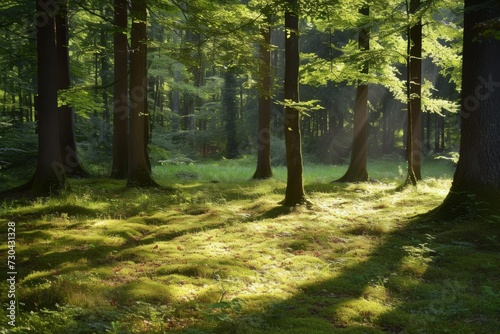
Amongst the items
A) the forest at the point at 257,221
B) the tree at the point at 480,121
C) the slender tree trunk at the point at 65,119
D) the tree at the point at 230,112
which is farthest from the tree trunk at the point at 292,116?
the tree at the point at 230,112

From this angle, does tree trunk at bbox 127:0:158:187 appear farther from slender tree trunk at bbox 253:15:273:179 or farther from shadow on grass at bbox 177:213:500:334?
shadow on grass at bbox 177:213:500:334

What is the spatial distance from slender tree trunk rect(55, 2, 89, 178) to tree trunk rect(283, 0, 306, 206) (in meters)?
9.10

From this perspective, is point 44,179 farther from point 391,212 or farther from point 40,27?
point 391,212

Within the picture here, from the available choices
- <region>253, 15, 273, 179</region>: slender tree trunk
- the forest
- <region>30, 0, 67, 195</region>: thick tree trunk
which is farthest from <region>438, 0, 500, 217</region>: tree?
<region>30, 0, 67, 195</region>: thick tree trunk

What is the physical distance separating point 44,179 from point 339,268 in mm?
8472

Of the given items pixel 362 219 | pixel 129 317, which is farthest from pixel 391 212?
pixel 129 317

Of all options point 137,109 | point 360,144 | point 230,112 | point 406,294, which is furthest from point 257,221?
point 230,112

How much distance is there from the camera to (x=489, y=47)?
8461mm

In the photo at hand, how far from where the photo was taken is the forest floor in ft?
14.1

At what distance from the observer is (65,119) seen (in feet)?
53.0

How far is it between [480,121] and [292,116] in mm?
4341

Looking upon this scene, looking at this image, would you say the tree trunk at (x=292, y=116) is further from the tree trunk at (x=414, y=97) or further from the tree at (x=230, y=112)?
the tree at (x=230, y=112)

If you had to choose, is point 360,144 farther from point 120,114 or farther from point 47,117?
point 47,117

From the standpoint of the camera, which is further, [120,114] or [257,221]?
[120,114]
